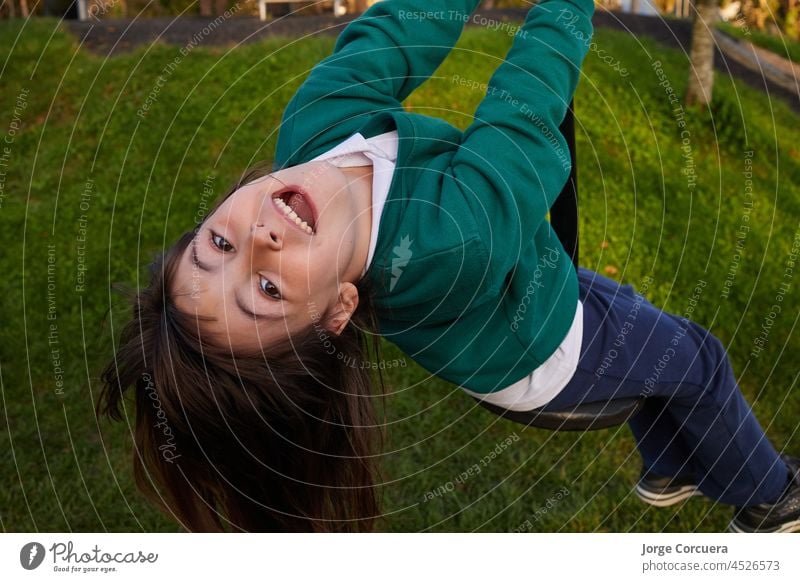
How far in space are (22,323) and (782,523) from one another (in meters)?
1.33

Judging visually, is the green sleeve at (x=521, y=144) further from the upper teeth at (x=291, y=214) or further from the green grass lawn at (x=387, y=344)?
the green grass lawn at (x=387, y=344)

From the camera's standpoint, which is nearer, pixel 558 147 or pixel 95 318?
pixel 558 147

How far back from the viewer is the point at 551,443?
1542 mm

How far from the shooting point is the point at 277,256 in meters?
0.86

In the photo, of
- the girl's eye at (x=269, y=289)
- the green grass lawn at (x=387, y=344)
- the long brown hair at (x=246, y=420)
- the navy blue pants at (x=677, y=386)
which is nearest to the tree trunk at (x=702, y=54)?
the green grass lawn at (x=387, y=344)

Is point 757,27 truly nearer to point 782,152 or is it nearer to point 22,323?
point 782,152

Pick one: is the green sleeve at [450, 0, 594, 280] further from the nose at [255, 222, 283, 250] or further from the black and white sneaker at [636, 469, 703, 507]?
the black and white sneaker at [636, 469, 703, 507]

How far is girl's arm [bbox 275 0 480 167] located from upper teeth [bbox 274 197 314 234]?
13cm

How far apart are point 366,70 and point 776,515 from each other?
2.54 feet

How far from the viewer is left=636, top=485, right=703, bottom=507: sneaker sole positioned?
4.27ft

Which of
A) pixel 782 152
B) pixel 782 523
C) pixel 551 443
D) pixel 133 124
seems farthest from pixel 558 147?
pixel 133 124

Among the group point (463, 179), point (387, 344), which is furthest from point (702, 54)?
point (463, 179)

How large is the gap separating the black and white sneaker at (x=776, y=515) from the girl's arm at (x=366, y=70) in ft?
2.30

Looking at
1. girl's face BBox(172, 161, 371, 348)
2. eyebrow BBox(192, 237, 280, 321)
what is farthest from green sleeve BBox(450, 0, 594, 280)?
eyebrow BBox(192, 237, 280, 321)
